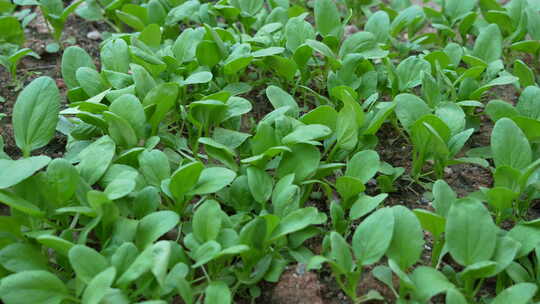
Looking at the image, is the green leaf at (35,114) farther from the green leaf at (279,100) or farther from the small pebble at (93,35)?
the small pebble at (93,35)

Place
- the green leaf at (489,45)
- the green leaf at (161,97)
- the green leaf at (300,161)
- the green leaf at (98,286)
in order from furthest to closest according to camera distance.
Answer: the green leaf at (489,45)
the green leaf at (161,97)
the green leaf at (300,161)
the green leaf at (98,286)

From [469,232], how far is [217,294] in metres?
0.61

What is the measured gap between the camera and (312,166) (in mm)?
1581

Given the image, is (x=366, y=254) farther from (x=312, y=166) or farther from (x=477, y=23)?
(x=477, y=23)

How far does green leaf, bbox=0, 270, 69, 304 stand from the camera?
48.6 inches

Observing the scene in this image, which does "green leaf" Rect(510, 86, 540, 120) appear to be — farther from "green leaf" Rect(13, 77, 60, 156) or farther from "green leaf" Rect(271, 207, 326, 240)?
"green leaf" Rect(13, 77, 60, 156)

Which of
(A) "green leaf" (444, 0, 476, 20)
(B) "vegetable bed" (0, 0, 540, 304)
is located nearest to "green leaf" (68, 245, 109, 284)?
(B) "vegetable bed" (0, 0, 540, 304)

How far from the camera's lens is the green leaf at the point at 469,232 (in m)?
1.37

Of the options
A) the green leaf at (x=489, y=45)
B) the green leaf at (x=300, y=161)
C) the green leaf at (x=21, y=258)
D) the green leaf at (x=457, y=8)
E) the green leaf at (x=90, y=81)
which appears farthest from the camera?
the green leaf at (x=457, y=8)

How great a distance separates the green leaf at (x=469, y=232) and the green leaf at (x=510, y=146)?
27 centimetres

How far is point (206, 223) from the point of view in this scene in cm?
142

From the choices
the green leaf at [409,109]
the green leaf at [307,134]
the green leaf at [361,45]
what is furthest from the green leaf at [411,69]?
the green leaf at [307,134]

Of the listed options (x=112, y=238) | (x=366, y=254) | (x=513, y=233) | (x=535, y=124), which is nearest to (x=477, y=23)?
(x=535, y=124)

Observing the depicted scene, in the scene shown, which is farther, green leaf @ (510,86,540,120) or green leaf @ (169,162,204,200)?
green leaf @ (510,86,540,120)
